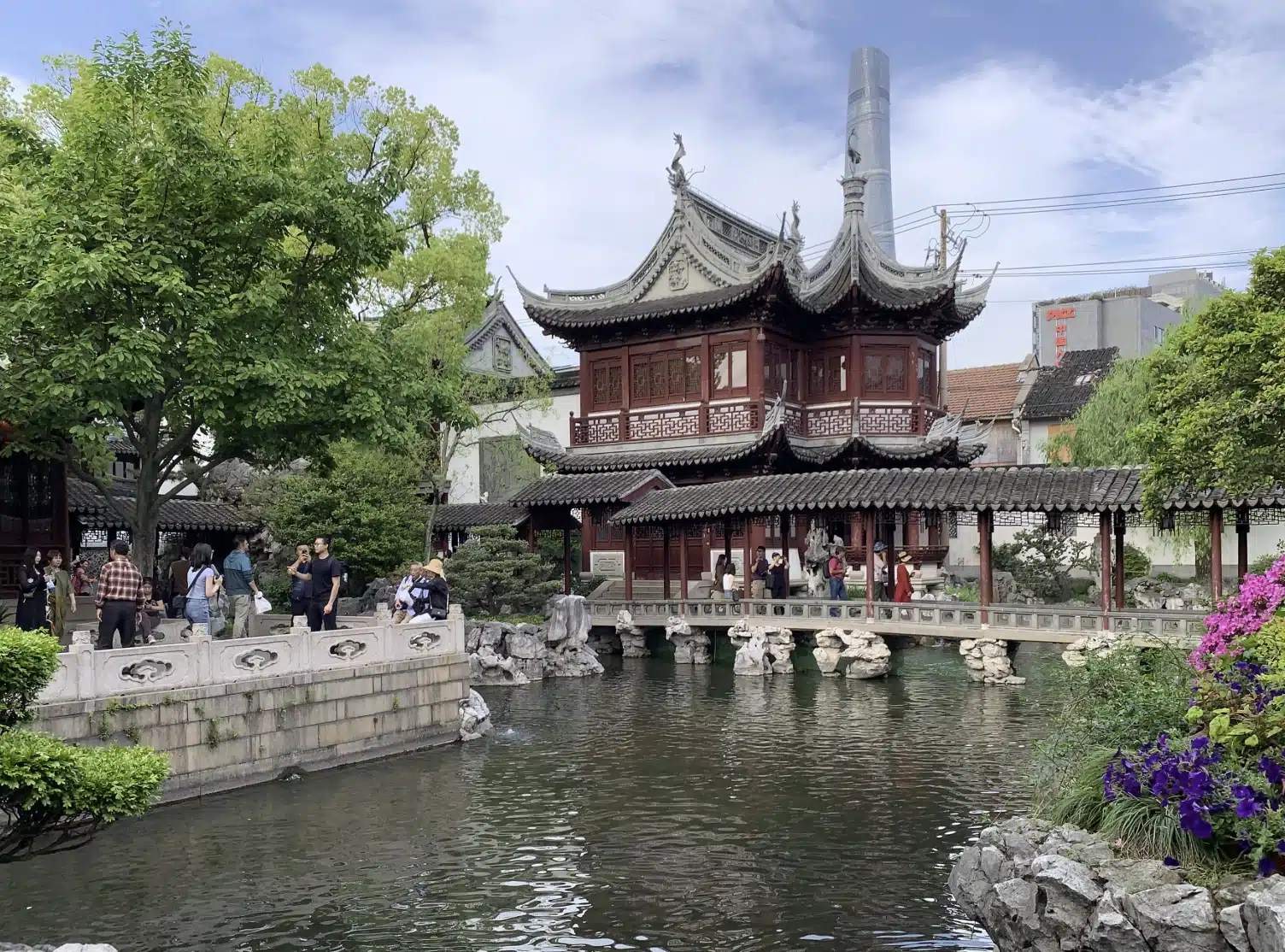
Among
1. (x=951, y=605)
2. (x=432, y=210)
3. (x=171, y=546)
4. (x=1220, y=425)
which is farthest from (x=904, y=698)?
(x=171, y=546)

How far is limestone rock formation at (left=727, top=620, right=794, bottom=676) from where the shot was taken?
2183 cm

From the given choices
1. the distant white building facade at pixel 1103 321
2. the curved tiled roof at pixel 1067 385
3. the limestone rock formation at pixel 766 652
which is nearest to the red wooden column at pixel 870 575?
the limestone rock formation at pixel 766 652

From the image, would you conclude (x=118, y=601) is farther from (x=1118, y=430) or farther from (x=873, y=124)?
(x=873, y=124)

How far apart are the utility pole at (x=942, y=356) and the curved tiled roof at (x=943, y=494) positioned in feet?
32.2

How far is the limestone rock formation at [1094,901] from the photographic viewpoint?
575 cm

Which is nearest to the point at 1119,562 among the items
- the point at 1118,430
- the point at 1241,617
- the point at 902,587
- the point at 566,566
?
the point at 902,587

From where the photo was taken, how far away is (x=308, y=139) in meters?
23.6

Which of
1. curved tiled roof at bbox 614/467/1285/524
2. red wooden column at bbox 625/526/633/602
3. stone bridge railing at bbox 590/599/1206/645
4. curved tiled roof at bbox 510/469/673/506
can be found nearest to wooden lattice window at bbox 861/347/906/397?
curved tiled roof at bbox 510/469/673/506

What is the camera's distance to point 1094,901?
635 cm

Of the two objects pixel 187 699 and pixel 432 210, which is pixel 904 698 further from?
pixel 432 210

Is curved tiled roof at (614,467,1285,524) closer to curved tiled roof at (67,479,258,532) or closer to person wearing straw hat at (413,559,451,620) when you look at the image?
person wearing straw hat at (413,559,451,620)

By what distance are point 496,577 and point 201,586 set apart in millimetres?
9866

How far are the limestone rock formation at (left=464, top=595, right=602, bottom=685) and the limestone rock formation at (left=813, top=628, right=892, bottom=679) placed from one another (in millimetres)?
4342

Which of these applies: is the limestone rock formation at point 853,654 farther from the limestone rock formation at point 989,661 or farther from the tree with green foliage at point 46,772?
the tree with green foliage at point 46,772
